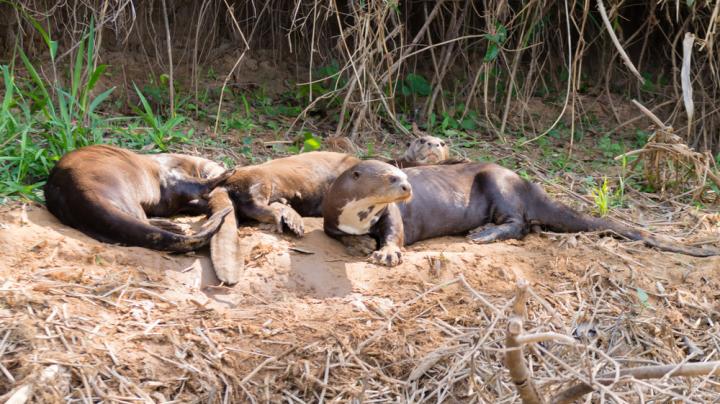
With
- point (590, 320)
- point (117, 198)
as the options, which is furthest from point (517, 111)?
point (117, 198)

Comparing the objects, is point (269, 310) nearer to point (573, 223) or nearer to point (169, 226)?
point (169, 226)

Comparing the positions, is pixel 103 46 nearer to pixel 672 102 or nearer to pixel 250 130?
pixel 250 130

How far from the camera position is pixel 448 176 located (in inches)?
141

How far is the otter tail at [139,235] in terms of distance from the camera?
2.45 meters

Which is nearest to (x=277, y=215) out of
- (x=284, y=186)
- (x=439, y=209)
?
(x=284, y=186)

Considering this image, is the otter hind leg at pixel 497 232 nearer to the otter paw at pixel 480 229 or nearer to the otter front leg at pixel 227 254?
the otter paw at pixel 480 229

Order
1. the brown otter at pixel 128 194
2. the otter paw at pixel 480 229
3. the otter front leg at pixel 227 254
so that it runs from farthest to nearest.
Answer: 1. the otter paw at pixel 480 229
2. the brown otter at pixel 128 194
3. the otter front leg at pixel 227 254

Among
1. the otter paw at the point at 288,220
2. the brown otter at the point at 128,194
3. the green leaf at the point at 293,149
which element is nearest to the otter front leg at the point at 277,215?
the otter paw at the point at 288,220

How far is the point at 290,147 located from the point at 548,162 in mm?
2047

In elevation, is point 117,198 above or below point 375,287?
above

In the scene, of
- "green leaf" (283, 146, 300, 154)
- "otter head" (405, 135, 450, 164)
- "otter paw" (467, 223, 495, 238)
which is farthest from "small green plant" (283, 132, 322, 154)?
"otter paw" (467, 223, 495, 238)

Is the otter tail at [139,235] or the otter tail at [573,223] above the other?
the otter tail at [139,235]

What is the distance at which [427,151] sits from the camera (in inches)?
167

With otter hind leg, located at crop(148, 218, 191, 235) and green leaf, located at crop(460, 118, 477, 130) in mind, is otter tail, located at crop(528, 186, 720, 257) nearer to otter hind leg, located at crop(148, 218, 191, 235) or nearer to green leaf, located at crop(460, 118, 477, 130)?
green leaf, located at crop(460, 118, 477, 130)
